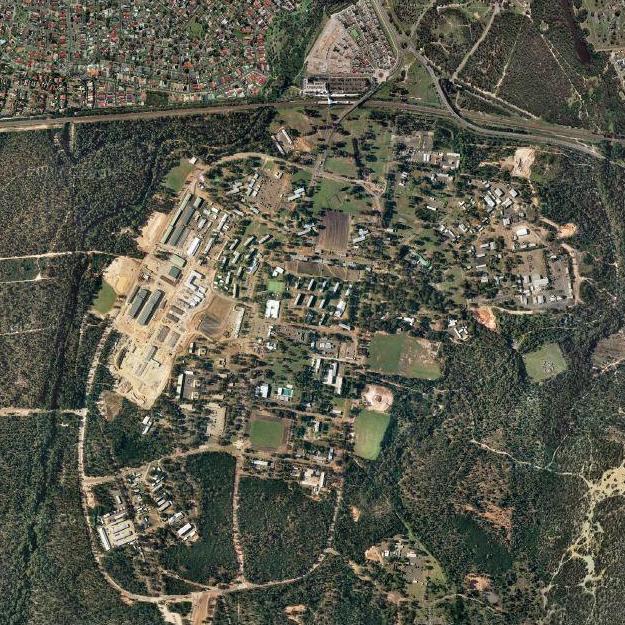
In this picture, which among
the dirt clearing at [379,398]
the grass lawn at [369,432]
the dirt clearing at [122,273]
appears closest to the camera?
the grass lawn at [369,432]

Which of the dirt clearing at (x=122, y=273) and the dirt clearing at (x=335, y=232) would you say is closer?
the dirt clearing at (x=122, y=273)

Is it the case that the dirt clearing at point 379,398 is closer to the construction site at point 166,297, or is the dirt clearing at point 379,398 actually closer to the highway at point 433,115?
the construction site at point 166,297

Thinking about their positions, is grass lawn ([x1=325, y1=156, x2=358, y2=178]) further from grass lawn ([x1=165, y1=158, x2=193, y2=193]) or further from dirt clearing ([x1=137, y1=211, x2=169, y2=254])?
dirt clearing ([x1=137, y1=211, x2=169, y2=254])

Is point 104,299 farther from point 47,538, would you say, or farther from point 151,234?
point 47,538

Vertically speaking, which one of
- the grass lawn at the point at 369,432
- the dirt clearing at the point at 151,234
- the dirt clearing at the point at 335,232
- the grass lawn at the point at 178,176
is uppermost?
the grass lawn at the point at 178,176

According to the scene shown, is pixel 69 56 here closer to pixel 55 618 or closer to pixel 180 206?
pixel 180 206

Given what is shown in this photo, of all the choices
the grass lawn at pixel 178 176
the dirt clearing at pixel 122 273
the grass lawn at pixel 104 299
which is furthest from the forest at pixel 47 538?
the grass lawn at pixel 178 176
